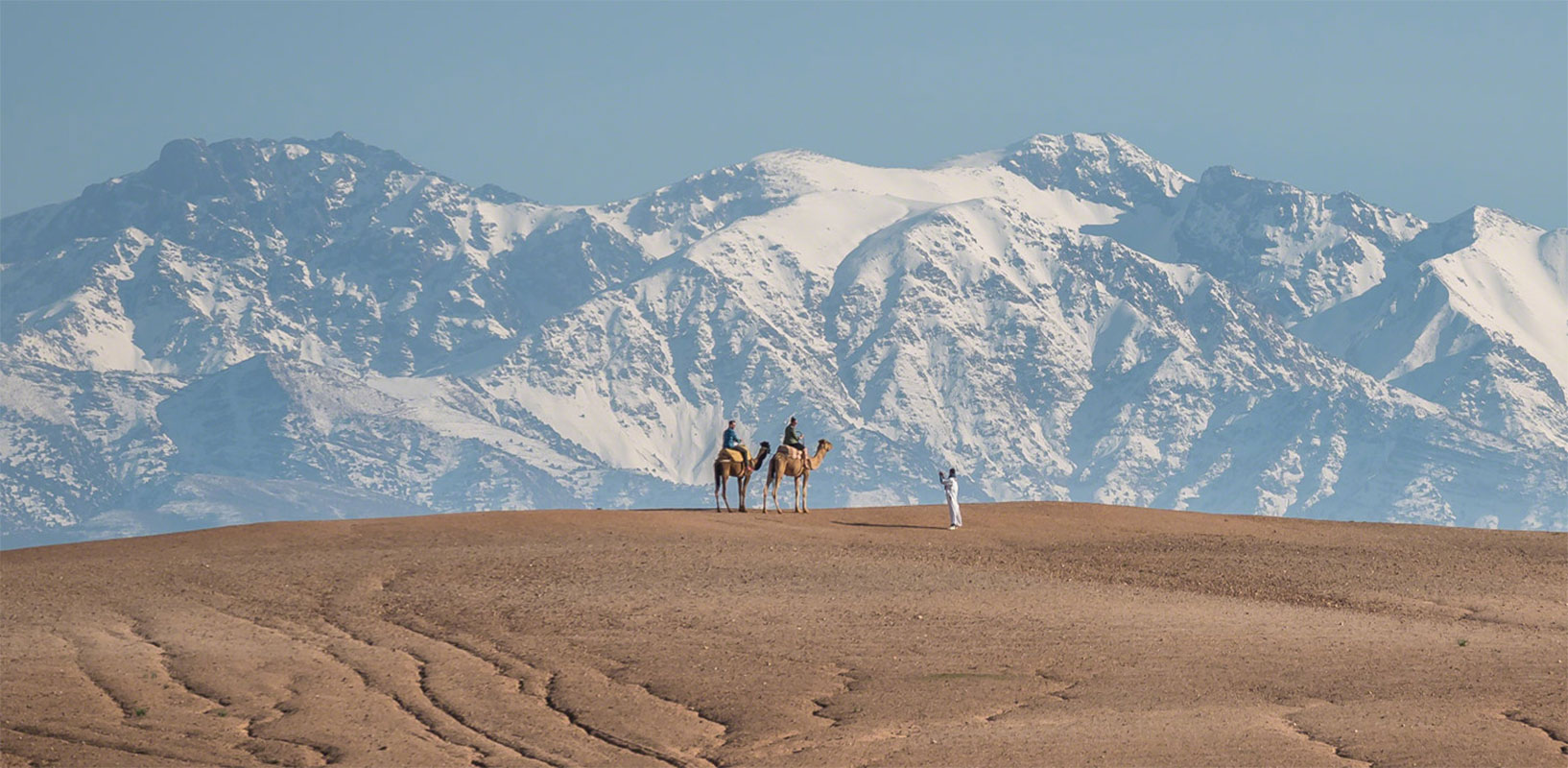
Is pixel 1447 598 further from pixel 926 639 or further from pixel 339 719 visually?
pixel 339 719

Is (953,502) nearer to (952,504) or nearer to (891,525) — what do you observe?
(952,504)

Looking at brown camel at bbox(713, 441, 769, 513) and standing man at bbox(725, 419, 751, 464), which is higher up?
standing man at bbox(725, 419, 751, 464)

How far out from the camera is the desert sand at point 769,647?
27.5 metres

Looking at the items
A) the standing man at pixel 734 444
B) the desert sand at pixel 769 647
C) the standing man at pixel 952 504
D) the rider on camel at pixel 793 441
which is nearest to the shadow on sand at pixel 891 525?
the standing man at pixel 952 504

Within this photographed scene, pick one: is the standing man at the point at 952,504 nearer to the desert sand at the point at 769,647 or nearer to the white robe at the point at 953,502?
the white robe at the point at 953,502

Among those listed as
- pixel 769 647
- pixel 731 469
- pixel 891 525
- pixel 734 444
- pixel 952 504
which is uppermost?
pixel 734 444

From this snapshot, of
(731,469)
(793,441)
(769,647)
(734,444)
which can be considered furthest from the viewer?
(793,441)

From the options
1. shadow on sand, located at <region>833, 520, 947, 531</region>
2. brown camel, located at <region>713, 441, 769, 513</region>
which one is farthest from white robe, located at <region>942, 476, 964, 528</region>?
brown camel, located at <region>713, 441, 769, 513</region>

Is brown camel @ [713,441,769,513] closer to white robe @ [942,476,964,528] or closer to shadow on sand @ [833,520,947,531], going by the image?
shadow on sand @ [833,520,947,531]

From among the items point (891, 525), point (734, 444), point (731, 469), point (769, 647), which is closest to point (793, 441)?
point (734, 444)

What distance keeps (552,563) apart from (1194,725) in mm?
17723

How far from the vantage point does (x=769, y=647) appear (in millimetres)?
33938

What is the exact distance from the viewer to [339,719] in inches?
1124

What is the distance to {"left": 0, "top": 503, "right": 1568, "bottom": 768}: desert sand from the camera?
27531 millimetres
